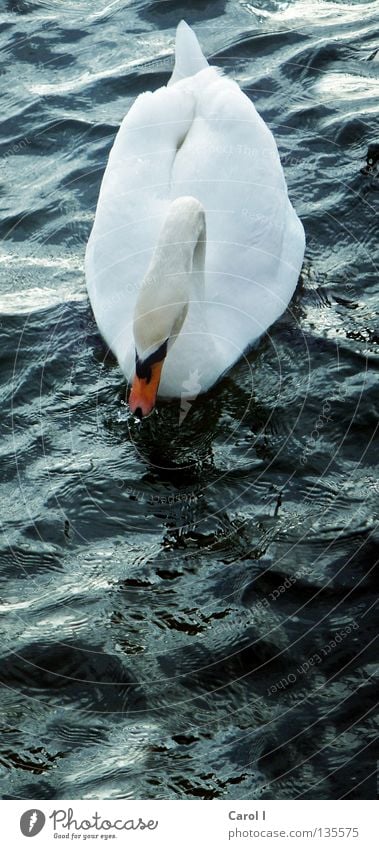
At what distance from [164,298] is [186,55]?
369 centimetres

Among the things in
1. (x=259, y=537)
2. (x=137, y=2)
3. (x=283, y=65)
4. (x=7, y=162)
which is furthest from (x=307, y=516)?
(x=137, y=2)

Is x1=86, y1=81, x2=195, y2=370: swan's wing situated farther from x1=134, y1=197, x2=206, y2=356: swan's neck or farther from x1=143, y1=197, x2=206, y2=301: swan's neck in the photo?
x1=143, y1=197, x2=206, y2=301: swan's neck

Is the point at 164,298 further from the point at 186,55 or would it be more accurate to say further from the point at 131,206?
the point at 186,55

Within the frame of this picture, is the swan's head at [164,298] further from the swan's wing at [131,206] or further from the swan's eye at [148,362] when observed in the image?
the swan's wing at [131,206]

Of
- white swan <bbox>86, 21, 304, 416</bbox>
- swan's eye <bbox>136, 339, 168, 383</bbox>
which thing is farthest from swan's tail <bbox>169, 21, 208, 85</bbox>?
swan's eye <bbox>136, 339, 168, 383</bbox>

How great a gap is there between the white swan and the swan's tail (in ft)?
1.48

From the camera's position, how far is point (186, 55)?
33.6 ft

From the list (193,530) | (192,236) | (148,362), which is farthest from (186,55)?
(193,530)

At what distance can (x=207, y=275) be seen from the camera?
27.9 ft

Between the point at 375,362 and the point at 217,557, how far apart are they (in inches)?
89.0

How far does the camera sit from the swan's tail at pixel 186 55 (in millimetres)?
10227

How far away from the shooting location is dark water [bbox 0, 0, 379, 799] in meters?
5.95

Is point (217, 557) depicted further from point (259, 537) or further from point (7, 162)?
point (7, 162)

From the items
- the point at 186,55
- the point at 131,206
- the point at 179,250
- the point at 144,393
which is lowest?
the point at 144,393
